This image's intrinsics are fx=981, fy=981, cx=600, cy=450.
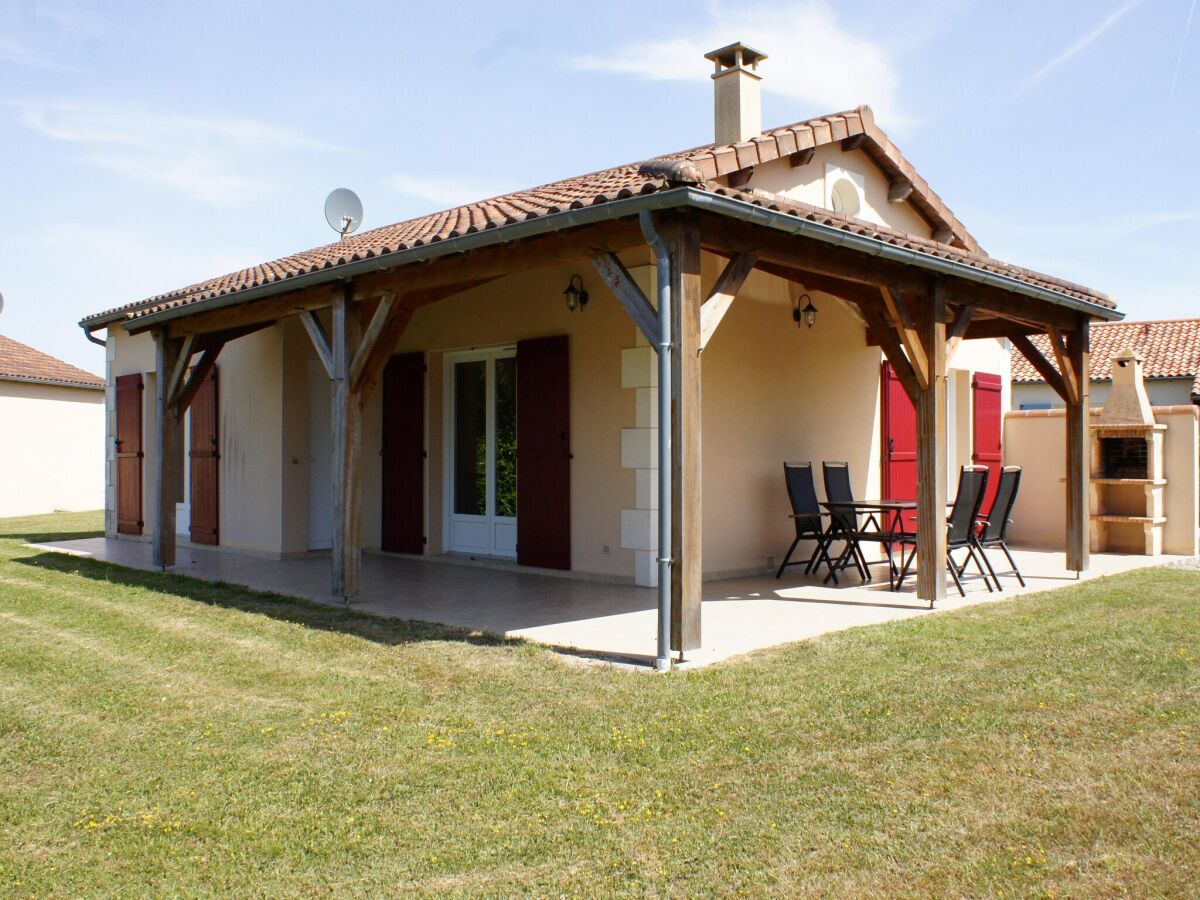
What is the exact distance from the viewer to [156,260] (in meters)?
18.9

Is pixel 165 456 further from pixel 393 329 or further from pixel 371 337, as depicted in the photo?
pixel 393 329

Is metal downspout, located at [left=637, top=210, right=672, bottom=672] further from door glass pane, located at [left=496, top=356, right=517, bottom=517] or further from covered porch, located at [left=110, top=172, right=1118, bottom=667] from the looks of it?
door glass pane, located at [left=496, top=356, right=517, bottom=517]

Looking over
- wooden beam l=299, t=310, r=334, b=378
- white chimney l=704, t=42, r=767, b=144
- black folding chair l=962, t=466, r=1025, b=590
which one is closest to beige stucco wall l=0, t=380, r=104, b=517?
wooden beam l=299, t=310, r=334, b=378

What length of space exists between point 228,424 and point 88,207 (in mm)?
5243

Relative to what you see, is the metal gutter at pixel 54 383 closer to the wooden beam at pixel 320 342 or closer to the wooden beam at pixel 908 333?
the wooden beam at pixel 320 342

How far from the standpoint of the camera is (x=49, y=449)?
19.9m

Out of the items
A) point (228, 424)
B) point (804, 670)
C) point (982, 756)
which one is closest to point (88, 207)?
point (228, 424)

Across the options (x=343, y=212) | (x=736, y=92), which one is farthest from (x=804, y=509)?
(x=343, y=212)

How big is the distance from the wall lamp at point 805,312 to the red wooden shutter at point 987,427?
132 inches

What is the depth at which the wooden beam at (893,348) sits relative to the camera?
275 inches

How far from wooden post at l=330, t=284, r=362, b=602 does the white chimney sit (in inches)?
166

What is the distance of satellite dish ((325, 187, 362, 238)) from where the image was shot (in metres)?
13.0

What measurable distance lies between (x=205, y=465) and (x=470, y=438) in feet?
11.6

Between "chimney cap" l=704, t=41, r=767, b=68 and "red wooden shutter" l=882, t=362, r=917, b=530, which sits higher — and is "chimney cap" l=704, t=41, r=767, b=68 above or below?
above
